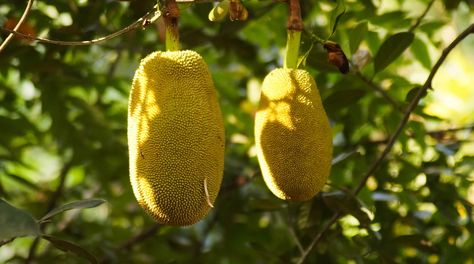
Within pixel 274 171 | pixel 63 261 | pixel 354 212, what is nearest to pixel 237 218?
pixel 63 261

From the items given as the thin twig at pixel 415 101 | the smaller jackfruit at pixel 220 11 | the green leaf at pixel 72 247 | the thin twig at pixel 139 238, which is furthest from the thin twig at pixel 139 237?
the smaller jackfruit at pixel 220 11

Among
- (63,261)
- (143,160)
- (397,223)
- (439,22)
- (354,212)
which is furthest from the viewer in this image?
(397,223)

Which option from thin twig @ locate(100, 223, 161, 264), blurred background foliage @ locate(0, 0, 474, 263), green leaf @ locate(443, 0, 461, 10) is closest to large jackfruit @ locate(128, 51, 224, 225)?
blurred background foliage @ locate(0, 0, 474, 263)

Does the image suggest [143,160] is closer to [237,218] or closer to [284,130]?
[284,130]

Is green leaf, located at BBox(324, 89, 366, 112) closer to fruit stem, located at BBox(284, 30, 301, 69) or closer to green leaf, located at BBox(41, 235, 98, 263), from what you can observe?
fruit stem, located at BBox(284, 30, 301, 69)

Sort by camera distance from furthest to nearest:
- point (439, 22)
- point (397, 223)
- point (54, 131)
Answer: point (54, 131)
point (397, 223)
point (439, 22)

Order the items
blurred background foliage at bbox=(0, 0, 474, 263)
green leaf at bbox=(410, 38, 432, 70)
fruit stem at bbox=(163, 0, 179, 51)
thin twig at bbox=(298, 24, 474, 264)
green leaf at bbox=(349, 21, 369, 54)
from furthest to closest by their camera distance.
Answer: green leaf at bbox=(410, 38, 432, 70) < blurred background foliage at bbox=(0, 0, 474, 263) < green leaf at bbox=(349, 21, 369, 54) < thin twig at bbox=(298, 24, 474, 264) < fruit stem at bbox=(163, 0, 179, 51)
